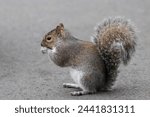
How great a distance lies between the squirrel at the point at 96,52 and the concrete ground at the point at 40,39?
0.17 m

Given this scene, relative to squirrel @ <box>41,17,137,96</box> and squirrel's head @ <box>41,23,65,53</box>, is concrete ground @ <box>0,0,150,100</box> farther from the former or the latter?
squirrel's head @ <box>41,23,65,53</box>

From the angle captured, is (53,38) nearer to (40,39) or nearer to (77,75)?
(77,75)

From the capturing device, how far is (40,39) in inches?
381

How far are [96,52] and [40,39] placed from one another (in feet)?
10.9

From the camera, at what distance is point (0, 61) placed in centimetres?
808

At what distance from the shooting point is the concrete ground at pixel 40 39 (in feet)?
22.0

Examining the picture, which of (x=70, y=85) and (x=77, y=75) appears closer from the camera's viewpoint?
(x=77, y=75)

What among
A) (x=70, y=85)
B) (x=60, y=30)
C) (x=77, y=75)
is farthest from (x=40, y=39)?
(x=77, y=75)

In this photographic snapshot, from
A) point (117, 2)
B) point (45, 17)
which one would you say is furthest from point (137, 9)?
point (45, 17)

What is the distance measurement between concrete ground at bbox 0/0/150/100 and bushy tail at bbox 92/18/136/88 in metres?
0.34

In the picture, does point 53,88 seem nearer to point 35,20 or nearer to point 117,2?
point 35,20

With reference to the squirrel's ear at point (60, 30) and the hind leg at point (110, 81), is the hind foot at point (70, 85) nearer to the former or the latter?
the hind leg at point (110, 81)

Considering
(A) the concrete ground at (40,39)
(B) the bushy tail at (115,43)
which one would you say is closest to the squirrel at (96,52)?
(B) the bushy tail at (115,43)

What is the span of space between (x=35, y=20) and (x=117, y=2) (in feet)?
7.04
